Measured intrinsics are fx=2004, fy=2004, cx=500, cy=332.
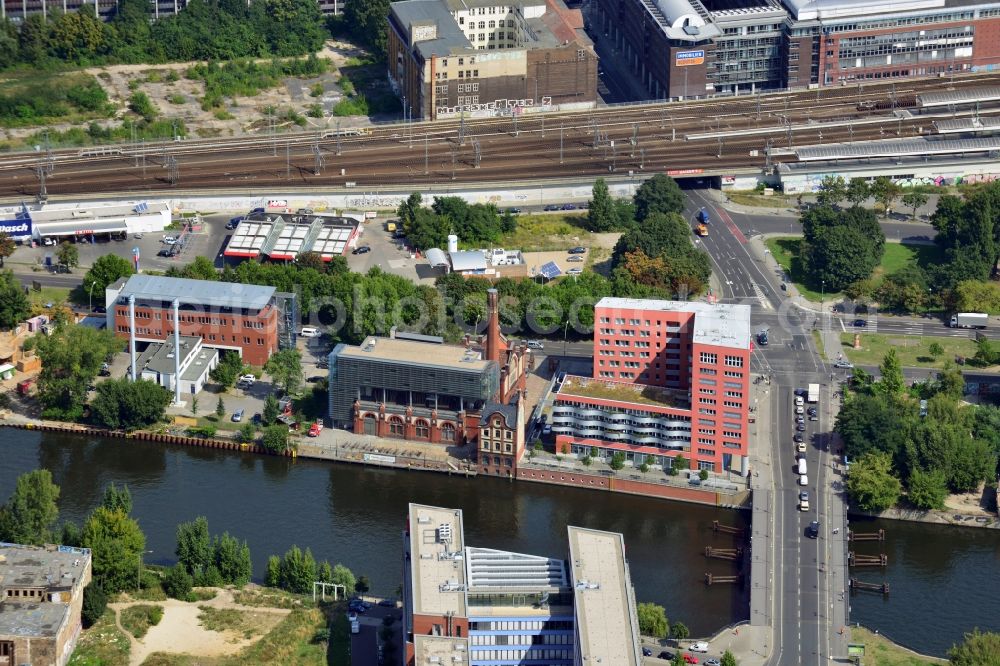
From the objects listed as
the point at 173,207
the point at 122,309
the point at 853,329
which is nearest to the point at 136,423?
the point at 122,309

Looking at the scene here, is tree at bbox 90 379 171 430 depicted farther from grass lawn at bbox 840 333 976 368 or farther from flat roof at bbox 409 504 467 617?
grass lawn at bbox 840 333 976 368

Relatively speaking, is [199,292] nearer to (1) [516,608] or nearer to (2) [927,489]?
(1) [516,608]

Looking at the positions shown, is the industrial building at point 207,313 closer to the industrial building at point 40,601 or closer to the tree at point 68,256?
the tree at point 68,256

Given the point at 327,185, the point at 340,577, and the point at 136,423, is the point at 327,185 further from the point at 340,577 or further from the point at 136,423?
the point at 340,577

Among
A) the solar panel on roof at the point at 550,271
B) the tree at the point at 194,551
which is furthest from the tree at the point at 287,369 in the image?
the tree at the point at 194,551

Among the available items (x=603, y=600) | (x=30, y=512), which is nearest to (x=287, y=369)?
(x=30, y=512)

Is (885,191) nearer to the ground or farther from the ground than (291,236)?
farther from the ground

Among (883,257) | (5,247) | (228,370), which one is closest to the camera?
(228,370)
